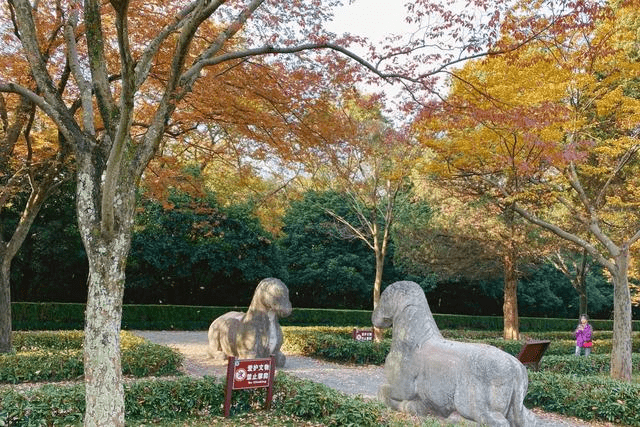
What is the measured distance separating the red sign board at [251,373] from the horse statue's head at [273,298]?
136 inches

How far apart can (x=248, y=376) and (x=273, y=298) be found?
A: 12.1ft

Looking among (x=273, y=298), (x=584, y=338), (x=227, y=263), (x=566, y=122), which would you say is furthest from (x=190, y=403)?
(x=227, y=263)

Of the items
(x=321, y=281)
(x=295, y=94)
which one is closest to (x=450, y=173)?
(x=295, y=94)

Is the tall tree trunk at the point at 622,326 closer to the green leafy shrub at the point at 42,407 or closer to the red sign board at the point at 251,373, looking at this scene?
the red sign board at the point at 251,373

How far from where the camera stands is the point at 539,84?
11312mm

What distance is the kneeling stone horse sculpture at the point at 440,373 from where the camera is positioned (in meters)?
6.57

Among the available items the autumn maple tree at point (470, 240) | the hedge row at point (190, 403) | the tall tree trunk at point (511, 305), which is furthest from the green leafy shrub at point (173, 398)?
the tall tree trunk at point (511, 305)

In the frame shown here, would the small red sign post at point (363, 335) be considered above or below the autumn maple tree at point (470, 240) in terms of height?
below

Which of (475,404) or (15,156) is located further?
(15,156)

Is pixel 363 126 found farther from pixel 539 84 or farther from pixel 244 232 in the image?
pixel 244 232

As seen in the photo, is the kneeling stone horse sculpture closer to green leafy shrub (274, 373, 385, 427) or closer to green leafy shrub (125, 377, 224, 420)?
green leafy shrub (274, 373, 385, 427)

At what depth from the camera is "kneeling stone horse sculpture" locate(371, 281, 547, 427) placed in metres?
6.57

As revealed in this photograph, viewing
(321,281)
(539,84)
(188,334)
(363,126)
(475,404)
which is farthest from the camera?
(321,281)

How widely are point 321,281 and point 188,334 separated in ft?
30.5
